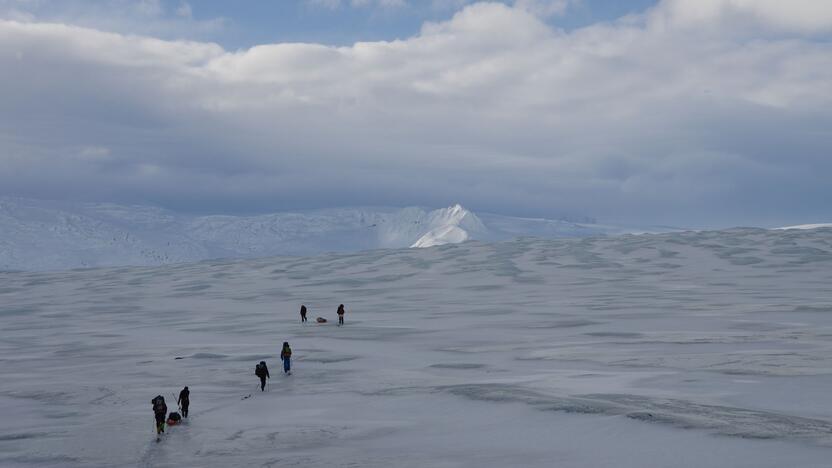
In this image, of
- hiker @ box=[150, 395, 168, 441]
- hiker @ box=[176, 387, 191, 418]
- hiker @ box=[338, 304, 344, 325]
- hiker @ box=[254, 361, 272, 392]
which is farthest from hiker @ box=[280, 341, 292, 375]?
hiker @ box=[338, 304, 344, 325]

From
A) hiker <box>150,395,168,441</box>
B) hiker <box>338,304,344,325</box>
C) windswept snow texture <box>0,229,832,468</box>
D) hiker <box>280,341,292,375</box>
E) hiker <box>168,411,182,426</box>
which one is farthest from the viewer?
hiker <box>338,304,344,325</box>

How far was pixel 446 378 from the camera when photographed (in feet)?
74.3

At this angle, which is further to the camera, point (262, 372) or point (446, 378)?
point (446, 378)

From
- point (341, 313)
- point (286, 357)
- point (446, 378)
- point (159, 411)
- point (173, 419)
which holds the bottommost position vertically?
point (446, 378)

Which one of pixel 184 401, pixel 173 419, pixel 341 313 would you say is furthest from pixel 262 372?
pixel 341 313

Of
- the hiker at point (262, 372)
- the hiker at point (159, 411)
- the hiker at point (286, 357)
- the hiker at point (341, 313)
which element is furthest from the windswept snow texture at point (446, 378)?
the hiker at point (341, 313)

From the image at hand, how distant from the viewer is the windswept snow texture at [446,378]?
48.9 ft

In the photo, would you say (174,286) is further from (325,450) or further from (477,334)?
(325,450)

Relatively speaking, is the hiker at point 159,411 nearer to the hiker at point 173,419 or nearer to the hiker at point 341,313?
the hiker at point 173,419

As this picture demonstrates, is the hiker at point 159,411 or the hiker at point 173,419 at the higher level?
the hiker at point 159,411

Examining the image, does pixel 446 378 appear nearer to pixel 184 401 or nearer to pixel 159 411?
pixel 184 401

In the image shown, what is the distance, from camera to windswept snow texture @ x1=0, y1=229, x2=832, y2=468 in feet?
48.9

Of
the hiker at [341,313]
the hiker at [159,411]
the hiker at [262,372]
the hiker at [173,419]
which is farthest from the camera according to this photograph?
the hiker at [341,313]

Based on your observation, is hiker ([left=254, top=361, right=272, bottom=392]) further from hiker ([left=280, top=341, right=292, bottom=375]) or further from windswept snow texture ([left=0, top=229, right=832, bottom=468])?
hiker ([left=280, top=341, right=292, bottom=375])
